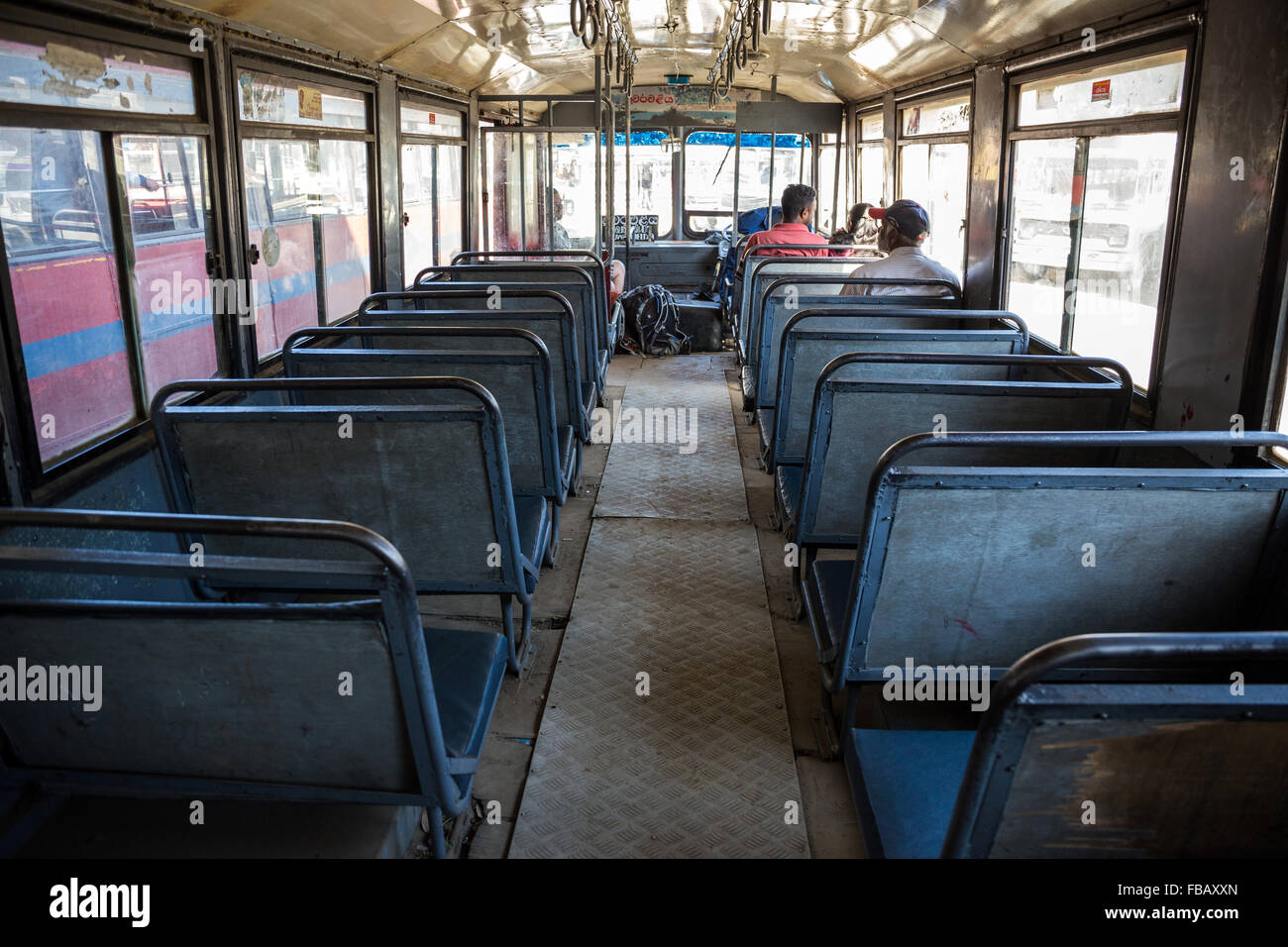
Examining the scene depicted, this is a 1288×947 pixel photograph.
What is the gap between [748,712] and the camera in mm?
3297

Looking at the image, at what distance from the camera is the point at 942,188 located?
24.0 feet

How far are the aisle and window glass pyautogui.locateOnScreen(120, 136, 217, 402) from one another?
1.88 meters

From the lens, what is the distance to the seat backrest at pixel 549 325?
451 cm

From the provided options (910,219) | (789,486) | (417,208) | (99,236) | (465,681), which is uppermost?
(417,208)

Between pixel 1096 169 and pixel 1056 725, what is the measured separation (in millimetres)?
3899

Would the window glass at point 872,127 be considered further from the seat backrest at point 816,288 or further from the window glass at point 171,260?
the window glass at point 171,260

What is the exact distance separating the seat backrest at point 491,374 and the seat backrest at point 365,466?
0.64m

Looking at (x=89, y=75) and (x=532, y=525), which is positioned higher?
(x=89, y=75)

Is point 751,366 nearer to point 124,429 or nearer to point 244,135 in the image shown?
point 244,135

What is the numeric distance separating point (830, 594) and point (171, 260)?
9.15ft

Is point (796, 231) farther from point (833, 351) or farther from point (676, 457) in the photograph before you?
point (833, 351)

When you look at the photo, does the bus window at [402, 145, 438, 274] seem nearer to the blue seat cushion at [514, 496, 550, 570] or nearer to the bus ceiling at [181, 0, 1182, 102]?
the bus ceiling at [181, 0, 1182, 102]

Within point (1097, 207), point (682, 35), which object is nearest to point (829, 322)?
point (1097, 207)
